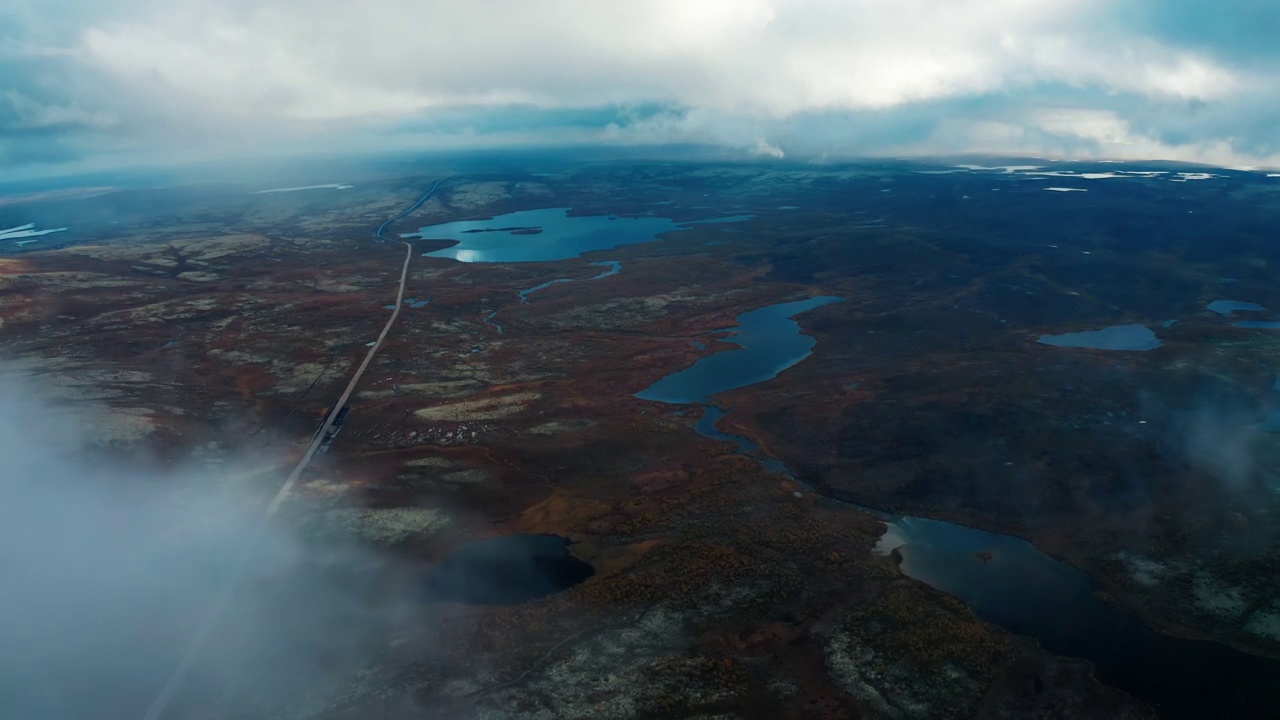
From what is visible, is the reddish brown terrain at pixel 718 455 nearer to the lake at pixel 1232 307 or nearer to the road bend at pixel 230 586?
the road bend at pixel 230 586

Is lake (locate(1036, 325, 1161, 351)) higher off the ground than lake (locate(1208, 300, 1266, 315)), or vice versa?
lake (locate(1208, 300, 1266, 315))

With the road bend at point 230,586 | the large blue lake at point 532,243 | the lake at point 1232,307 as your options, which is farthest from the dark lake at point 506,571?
the large blue lake at point 532,243

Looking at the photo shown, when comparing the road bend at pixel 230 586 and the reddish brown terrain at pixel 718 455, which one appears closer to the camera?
the road bend at pixel 230 586

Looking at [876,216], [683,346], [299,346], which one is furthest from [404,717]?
[876,216]

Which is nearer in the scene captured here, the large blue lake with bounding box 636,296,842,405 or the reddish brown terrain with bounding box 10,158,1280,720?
the reddish brown terrain with bounding box 10,158,1280,720

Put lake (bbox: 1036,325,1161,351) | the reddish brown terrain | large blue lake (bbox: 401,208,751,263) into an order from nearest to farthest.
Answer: the reddish brown terrain < lake (bbox: 1036,325,1161,351) < large blue lake (bbox: 401,208,751,263)

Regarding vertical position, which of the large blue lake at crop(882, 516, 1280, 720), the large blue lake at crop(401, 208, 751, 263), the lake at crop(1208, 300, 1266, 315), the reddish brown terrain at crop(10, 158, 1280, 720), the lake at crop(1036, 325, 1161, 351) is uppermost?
the large blue lake at crop(401, 208, 751, 263)

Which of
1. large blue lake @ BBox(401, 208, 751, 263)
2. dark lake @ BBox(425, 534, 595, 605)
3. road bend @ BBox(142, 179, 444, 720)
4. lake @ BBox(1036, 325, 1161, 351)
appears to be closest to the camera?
road bend @ BBox(142, 179, 444, 720)

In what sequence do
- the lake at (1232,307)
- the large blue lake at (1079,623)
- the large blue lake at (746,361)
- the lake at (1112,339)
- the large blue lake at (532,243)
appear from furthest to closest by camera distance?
the large blue lake at (532,243), the lake at (1232,307), the lake at (1112,339), the large blue lake at (746,361), the large blue lake at (1079,623)

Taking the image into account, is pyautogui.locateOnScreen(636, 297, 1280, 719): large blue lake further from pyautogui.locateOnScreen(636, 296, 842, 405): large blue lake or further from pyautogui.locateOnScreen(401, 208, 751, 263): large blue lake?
pyautogui.locateOnScreen(401, 208, 751, 263): large blue lake

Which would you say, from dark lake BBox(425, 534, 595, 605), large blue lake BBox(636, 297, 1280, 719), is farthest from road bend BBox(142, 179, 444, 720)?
Result: large blue lake BBox(636, 297, 1280, 719)

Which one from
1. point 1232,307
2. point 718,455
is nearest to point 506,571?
point 718,455

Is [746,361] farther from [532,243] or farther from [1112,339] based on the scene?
[532,243]
